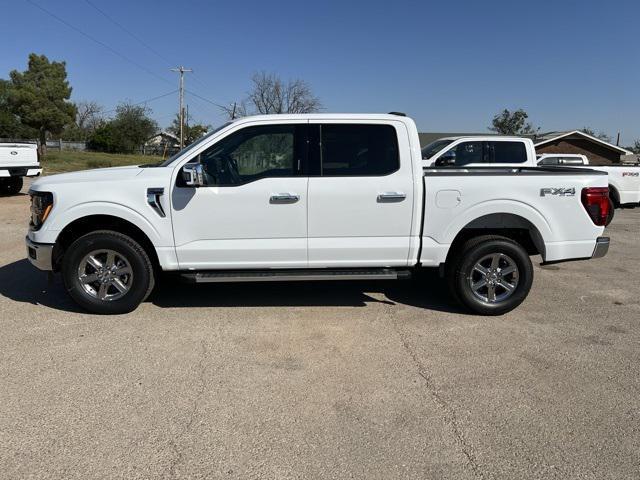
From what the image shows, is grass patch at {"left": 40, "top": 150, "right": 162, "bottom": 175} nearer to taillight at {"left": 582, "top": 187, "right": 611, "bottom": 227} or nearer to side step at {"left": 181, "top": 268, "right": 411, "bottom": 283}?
side step at {"left": 181, "top": 268, "right": 411, "bottom": 283}

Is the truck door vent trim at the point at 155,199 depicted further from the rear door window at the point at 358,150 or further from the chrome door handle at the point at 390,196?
the chrome door handle at the point at 390,196

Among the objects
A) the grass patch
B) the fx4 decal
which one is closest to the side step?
the fx4 decal

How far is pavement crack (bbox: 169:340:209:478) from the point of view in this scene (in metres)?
2.73

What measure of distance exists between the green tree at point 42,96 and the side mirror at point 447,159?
2085 inches

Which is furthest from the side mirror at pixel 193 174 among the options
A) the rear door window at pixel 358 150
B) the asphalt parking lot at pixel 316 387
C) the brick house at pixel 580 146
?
the brick house at pixel 580 146

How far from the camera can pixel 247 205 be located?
470 cm

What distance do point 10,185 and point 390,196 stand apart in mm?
13701

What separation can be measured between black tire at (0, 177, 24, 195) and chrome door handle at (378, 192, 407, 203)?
1320 centimetres

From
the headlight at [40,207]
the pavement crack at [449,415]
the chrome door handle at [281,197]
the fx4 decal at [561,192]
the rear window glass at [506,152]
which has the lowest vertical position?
the pavement crack at [449,415]

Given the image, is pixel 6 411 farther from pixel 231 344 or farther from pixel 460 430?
pixel 460 430

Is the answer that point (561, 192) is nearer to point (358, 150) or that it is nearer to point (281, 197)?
point (358, 150)

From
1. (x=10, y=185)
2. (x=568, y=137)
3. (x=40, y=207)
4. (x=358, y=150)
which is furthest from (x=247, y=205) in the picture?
(x=568, y=137)

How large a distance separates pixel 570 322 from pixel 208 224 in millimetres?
3792

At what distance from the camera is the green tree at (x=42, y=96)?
51.9 m
